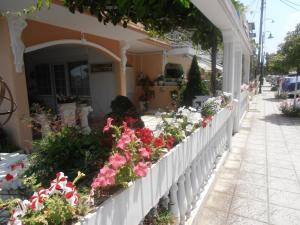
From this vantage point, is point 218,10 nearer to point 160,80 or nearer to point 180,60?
point 160,80

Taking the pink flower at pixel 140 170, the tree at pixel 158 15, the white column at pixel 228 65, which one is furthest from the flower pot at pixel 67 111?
the pink flower at pixel 140 170

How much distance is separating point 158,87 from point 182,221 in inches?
413

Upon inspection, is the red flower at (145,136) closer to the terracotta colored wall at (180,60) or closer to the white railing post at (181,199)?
the white railing post at (181,199)

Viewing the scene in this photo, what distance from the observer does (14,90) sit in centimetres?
505

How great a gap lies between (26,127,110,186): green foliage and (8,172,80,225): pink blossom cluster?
0.65 metres

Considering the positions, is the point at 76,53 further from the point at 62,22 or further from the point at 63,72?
the point at 62,22

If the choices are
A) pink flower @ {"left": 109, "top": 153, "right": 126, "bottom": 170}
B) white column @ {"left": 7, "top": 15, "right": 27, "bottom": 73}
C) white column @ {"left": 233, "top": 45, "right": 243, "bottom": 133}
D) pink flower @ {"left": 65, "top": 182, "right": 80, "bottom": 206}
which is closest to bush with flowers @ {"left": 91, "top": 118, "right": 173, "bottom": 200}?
pink flower @ {"left": 109, "top": 153, "right": 126, "bottom": 170}

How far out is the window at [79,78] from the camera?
9.83 m

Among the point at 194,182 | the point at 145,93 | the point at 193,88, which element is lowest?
the point at 194,182

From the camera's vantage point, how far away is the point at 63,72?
33.1 ft

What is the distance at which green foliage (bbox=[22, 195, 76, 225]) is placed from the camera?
1120mm

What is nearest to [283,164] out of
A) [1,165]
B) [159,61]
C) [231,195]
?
[231,195]

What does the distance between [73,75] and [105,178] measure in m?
9.18

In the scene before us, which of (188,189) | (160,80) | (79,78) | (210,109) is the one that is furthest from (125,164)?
(160,80)
